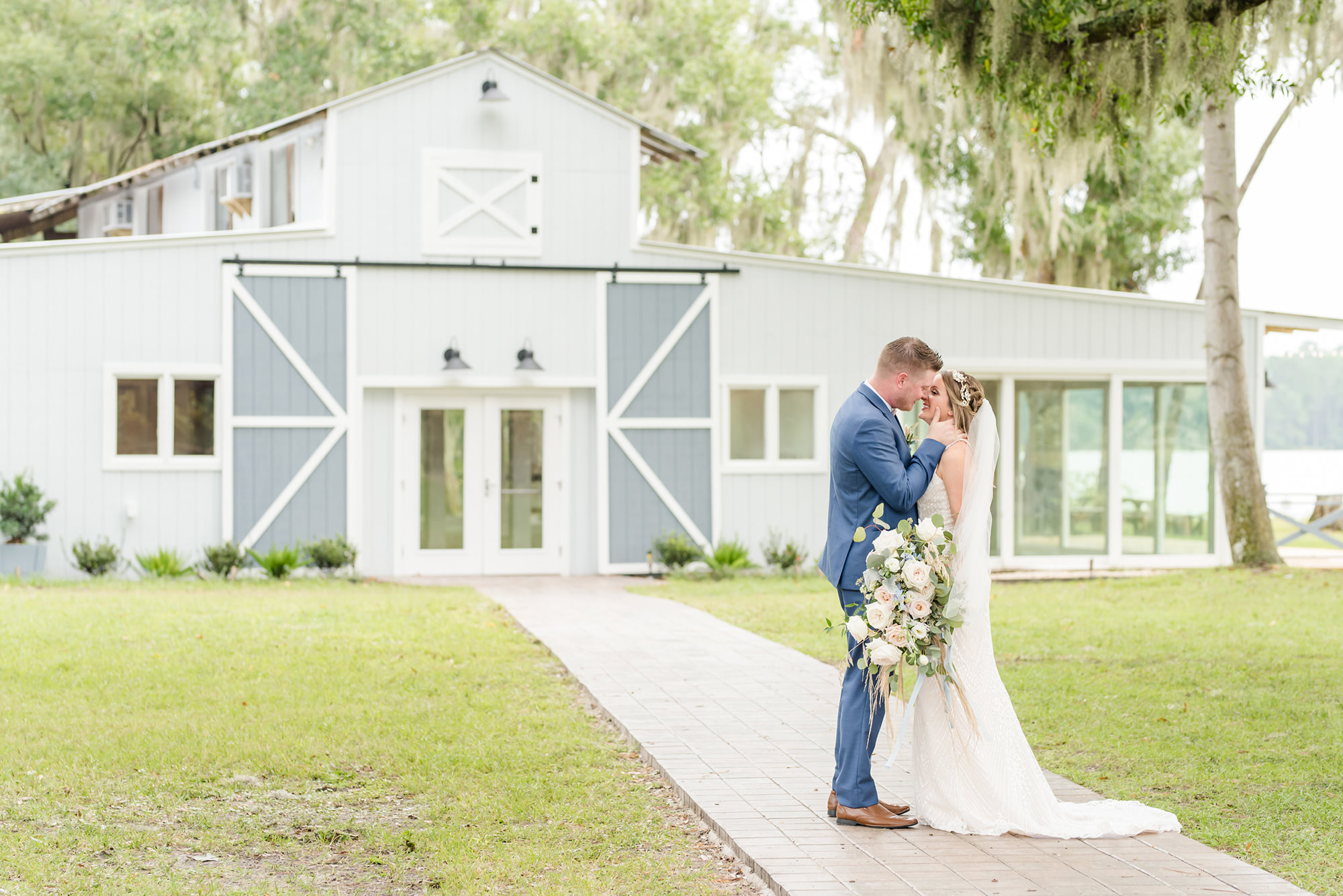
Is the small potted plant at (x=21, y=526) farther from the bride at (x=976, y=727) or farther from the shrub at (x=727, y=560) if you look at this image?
the bride at (x=976, y=727)

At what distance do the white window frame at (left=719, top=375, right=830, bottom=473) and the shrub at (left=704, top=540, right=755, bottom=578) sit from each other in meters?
0.88

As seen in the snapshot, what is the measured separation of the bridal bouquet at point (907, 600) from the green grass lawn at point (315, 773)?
89 cm

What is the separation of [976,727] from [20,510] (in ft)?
35.2

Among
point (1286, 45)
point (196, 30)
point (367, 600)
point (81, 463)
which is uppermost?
point (196, 30)

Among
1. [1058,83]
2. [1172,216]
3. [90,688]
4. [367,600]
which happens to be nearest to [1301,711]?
[1058,83]

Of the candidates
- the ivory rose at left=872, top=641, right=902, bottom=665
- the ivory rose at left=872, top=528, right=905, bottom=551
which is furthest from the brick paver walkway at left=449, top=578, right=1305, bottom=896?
the ivory rose at left=872, top=528, right=905, bottom=551

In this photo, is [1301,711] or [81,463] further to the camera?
[81,463]

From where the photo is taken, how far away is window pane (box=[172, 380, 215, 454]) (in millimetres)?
13391

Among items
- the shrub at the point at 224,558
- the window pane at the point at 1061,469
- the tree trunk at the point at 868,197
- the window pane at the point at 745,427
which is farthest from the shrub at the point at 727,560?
the tree trunk at the point at 868,197

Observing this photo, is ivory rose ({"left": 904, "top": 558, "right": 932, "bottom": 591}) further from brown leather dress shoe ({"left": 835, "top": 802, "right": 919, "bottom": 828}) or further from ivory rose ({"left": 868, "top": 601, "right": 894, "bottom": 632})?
brown leather dress shoe ({"left": 835, "top": 802, "right": 919, "bottom": 828})

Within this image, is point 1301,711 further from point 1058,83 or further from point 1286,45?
point 1286,45

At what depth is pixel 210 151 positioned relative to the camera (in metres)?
15.2

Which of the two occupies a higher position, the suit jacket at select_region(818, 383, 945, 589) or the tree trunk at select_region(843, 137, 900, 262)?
the tree trunk at select_region(843, 137, 900, 262)

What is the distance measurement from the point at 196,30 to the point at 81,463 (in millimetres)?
9202
